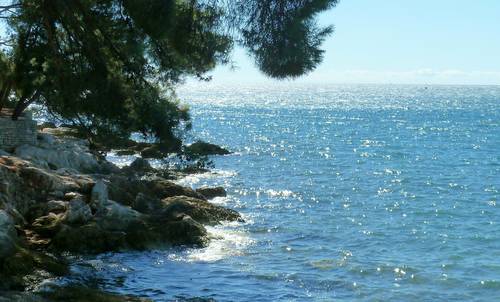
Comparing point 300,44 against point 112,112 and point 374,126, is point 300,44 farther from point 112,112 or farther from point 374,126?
point 374,126

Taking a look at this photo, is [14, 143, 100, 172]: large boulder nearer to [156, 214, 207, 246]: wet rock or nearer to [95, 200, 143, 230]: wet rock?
[95, 200, 143, 230]: wet rock

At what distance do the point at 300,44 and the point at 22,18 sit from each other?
25.9 feet

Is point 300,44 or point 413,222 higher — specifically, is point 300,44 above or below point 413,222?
above

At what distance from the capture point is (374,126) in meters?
88.7

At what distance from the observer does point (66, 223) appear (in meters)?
16.4

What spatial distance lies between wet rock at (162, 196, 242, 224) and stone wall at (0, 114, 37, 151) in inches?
240

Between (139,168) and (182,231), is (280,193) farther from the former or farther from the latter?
(182,231)

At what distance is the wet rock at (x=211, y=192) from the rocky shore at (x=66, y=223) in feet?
20.1

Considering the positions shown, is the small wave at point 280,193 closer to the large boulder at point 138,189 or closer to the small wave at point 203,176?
the small wave at point 203,176

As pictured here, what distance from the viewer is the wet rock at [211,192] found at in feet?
95.2

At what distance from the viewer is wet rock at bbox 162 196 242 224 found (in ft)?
69.3

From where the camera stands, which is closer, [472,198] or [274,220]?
[274,220]

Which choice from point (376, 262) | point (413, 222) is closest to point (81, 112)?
point (376, 262)

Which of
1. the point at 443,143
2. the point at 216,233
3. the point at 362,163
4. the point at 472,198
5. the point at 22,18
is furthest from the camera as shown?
the point at 443,143
